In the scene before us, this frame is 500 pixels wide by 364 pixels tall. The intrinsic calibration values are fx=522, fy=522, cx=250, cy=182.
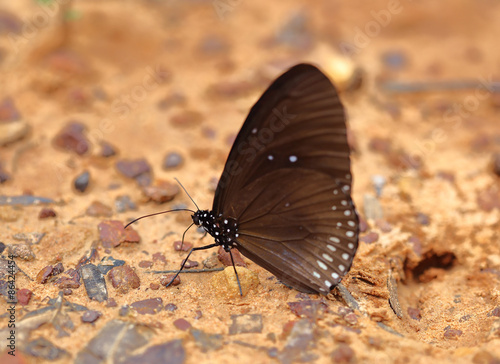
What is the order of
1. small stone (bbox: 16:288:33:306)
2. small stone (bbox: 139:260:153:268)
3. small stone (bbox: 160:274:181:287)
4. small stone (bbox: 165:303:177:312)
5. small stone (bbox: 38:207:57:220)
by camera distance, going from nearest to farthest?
small stone (bbox: 16:288:33:306) → small stone (bbox: 165:303:177:312) → small stone (bbox: 160:274:181:287) → small stone (bbox: 139:260:153:268) → small stone (bbox: 38:207:57:220)

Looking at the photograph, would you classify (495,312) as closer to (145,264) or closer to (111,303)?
(145,264)

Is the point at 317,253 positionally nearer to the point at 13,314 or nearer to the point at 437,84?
the point at 13,314

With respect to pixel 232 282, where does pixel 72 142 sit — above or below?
above

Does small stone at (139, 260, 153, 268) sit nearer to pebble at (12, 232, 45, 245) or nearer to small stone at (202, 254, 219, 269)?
small stone at (202, 254, 219, 269)

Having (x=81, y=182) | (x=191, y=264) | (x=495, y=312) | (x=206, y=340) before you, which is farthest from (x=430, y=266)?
(x=81, y=182)

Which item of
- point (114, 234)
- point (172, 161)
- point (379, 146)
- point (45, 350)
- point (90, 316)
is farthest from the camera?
point (379, 146)

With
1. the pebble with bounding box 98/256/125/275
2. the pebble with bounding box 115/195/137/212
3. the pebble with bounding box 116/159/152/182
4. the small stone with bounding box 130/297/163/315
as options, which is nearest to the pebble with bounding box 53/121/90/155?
the pebble with bounding box 116/159/152/182

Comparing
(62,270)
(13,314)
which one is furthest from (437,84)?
(13,314)
